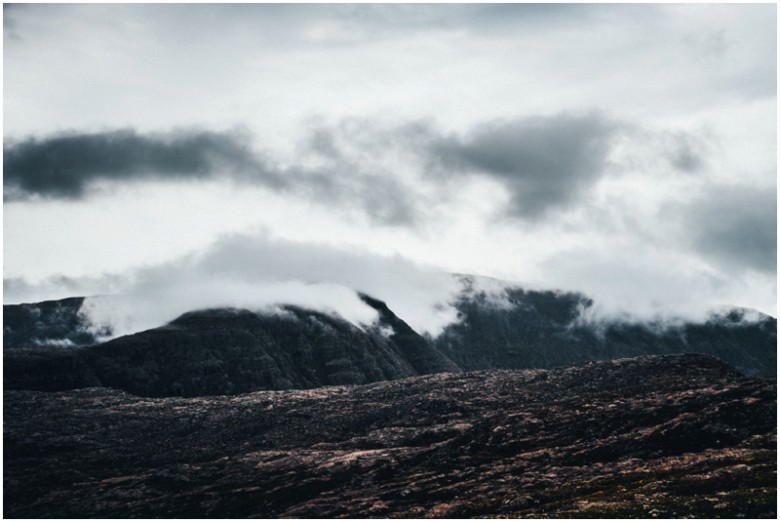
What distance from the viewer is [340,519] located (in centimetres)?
19562

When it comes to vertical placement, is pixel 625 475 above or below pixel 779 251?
below

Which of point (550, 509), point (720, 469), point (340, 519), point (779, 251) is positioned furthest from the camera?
point (340, 519)

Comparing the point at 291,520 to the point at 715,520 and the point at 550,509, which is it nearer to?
the point at 550,509

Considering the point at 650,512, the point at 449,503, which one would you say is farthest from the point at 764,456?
the point at 449,503

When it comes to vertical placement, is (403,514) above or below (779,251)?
below

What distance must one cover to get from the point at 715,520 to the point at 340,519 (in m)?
87.9

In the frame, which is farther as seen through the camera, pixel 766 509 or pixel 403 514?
pixel 403 514

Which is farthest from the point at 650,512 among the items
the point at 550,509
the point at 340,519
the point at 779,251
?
the point at 340,519

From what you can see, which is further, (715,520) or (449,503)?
(449,503)

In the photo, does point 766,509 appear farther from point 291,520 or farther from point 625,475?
point 291,520

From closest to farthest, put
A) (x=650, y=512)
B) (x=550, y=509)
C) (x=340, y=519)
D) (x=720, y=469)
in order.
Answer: (x=650, y=512) → (x=550, y=509) → (x=720, y=469) → (x=340, y=519)

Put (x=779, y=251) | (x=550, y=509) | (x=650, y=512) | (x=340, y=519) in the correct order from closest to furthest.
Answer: (x=779, y=251) → (x=650, y=512) → (x=550, y=509) → (x=340, y=519)

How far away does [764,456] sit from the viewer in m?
191

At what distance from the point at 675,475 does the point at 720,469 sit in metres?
10.0
